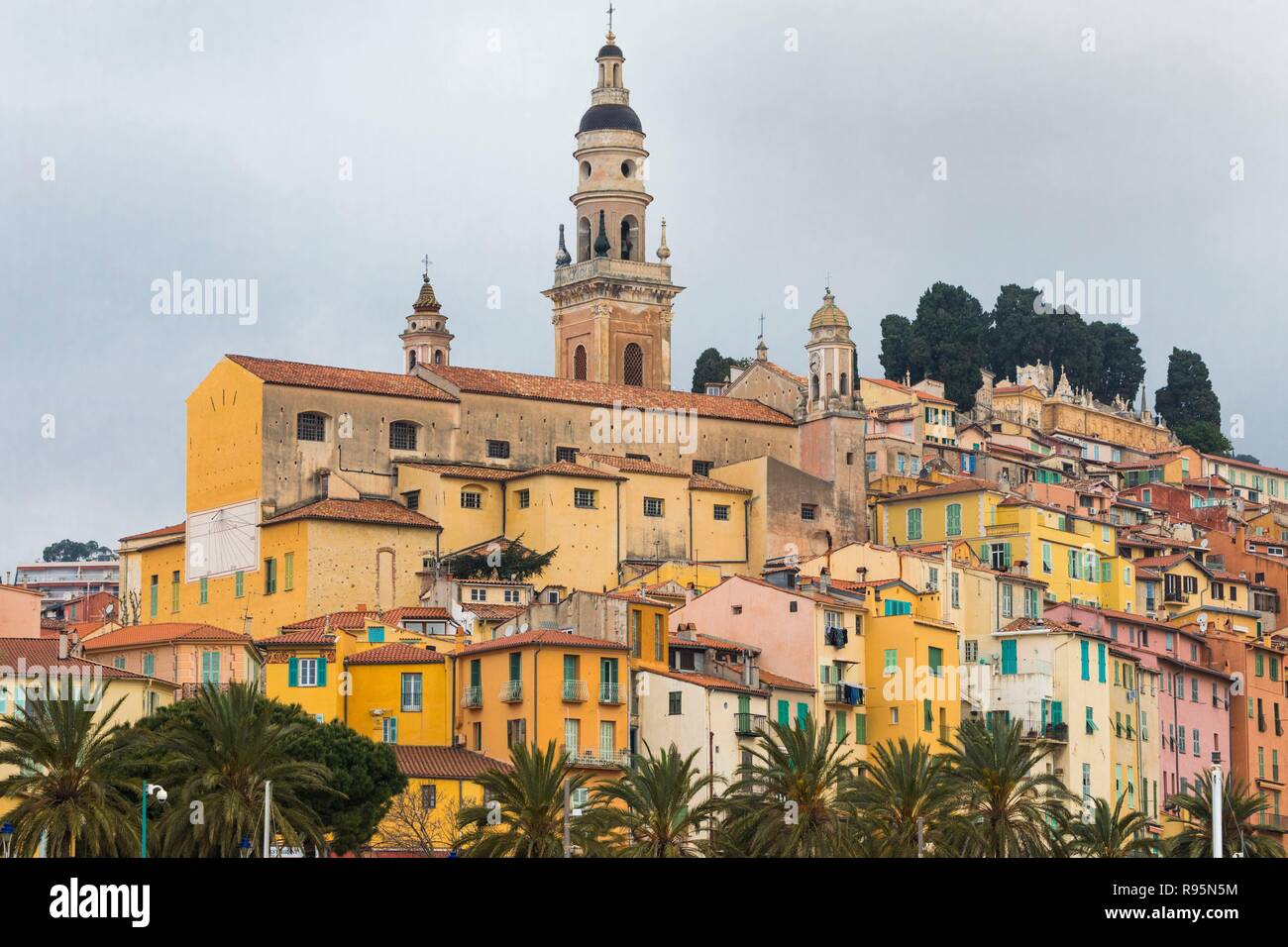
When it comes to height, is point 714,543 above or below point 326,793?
above

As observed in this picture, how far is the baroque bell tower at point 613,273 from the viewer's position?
329ft

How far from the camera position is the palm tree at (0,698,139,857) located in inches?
1724

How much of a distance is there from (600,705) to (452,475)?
19.0 m

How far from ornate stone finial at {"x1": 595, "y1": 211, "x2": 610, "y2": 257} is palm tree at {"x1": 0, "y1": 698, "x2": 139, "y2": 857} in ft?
184

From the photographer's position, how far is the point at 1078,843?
54.4 metres

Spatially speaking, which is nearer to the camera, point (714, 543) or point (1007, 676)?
point (1007, 676)

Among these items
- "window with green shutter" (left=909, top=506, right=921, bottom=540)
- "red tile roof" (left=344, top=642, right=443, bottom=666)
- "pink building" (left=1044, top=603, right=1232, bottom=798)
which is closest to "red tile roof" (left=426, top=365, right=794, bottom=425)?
"window with green shutter" (left=909, top=506, right=921, bottom=540)

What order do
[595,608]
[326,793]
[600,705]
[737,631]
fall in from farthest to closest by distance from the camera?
[737,631] < [595,608] < [600,705] < [326,793]

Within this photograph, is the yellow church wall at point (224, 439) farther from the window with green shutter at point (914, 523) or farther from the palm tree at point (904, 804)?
the palm tree at point (904, 804)

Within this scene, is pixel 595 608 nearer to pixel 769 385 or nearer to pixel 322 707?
pixel 322 707

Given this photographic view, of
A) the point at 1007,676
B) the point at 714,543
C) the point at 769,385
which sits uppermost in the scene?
the point at 769,385

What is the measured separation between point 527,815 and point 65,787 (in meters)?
8.45
